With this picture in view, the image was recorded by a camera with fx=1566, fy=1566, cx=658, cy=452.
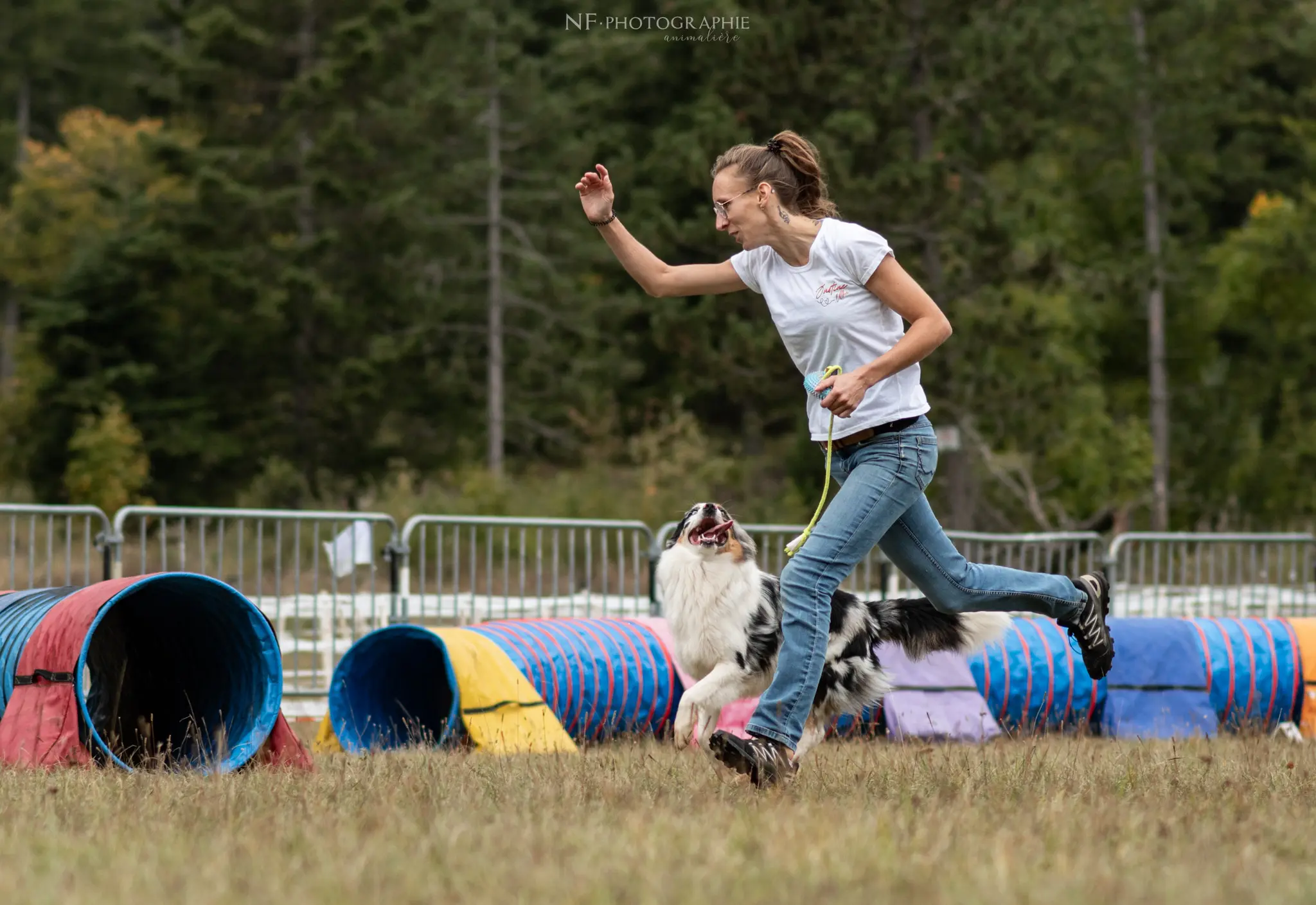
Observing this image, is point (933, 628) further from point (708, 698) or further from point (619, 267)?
point (619, 267)

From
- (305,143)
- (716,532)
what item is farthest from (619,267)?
(716,532)

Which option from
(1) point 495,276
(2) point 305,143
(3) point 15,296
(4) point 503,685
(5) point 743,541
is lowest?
(4) point 503,685

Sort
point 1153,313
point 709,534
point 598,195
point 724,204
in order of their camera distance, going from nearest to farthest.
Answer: point 724,204, point 598,195, point 709,534, point 1153,313

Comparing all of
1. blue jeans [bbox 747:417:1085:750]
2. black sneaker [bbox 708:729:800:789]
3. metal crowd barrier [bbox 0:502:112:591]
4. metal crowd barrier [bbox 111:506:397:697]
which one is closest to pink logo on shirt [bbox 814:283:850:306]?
blue jeans [bbox 747:417:1085:750]

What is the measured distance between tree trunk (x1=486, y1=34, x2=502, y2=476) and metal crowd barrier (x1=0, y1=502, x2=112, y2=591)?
14.7 metres

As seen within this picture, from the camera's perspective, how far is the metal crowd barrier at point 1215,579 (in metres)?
14.1

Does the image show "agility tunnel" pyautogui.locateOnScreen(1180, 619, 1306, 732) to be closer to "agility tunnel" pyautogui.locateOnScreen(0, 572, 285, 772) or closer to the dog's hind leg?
the dog's hind leg

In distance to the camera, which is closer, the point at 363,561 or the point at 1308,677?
the point at 1308,677

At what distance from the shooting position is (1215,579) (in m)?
14.7

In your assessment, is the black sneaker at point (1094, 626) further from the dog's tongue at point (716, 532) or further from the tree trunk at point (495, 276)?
A: the tree trunk at point (495, 276)

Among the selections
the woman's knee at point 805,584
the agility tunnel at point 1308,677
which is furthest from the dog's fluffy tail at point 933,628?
the agility tunnel at point 1308,677

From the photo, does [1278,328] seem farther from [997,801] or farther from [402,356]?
[997,801]

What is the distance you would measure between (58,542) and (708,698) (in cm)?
565

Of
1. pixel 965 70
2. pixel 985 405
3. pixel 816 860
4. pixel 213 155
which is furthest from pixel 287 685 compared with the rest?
pixel 213 155
